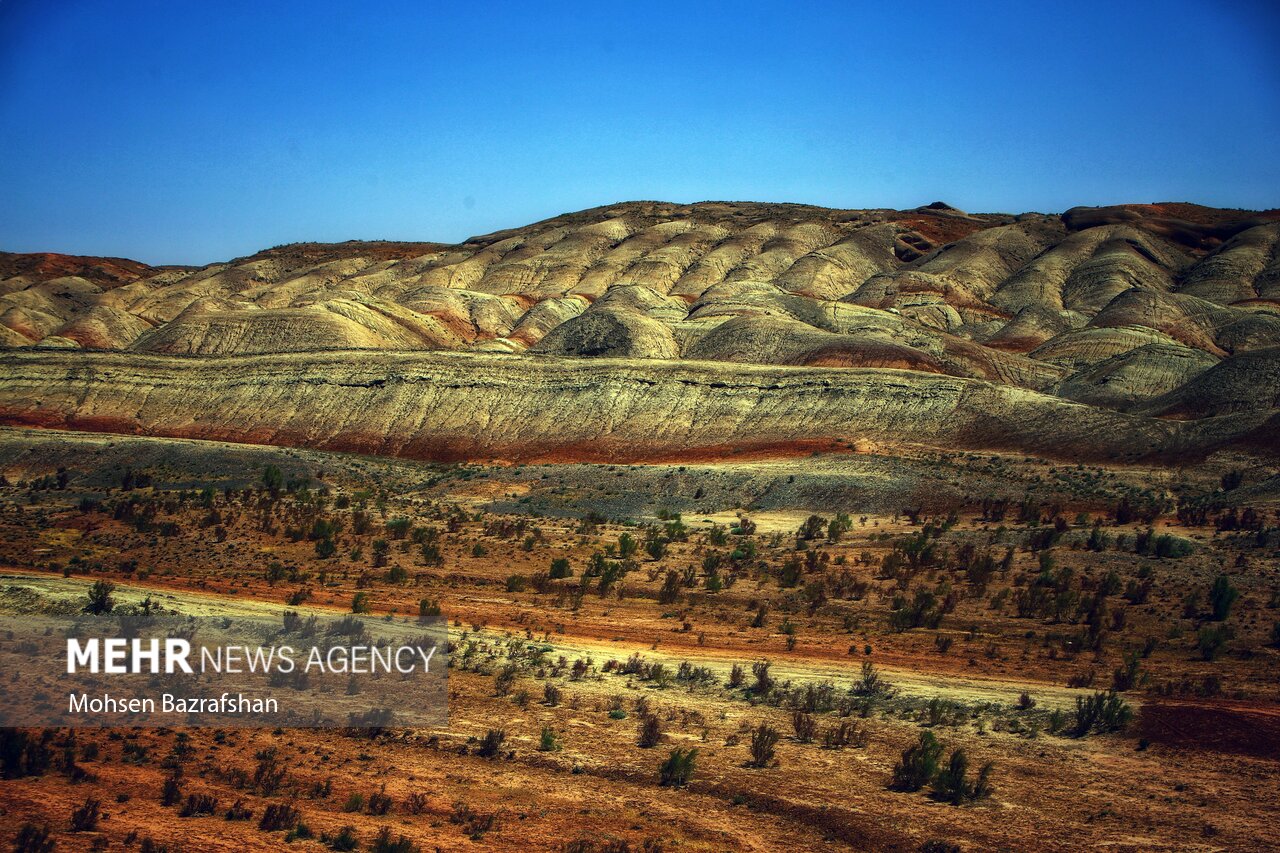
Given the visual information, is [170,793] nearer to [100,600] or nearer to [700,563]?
[100,600]

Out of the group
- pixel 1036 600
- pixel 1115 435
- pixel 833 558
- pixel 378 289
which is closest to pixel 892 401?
pixel 1115 435

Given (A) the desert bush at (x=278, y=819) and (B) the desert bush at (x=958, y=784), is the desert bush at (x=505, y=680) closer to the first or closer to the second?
(A) the desert bush at (x=278, y=819)

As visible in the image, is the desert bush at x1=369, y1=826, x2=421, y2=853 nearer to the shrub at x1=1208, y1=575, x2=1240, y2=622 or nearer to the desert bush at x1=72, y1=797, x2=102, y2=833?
the desert bush at x1=72, y1=797, x2=102, y2=833

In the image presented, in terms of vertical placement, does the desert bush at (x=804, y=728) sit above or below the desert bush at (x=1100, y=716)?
below

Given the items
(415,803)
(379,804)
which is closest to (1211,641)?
(415,803)

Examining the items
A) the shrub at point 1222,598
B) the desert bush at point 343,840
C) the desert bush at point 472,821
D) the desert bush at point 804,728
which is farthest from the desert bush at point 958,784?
the shrub at point 1222,598
